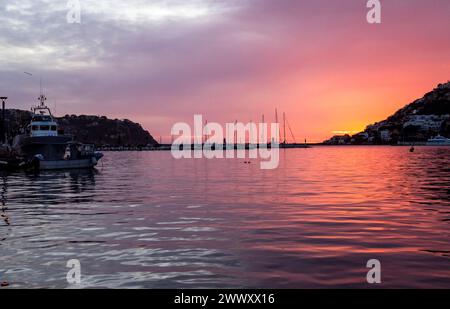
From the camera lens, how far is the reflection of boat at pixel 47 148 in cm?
6825

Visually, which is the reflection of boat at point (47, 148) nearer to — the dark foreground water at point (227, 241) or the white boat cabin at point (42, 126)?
the white boat cabin at point (42, 126)

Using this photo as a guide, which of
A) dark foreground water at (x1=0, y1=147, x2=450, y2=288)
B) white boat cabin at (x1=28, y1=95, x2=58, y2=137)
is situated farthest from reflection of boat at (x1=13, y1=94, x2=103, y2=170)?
dark foreground water at (x1=0, y1=147, x2=450, y2=288)

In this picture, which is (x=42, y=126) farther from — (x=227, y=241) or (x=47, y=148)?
(x=227, y=241)

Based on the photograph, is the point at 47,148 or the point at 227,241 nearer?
the point at 227,241

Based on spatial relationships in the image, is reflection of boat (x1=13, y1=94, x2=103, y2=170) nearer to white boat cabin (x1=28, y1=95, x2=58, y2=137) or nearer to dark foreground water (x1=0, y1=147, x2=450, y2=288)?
white boat cabin (x1=28, y1=95, x2=58, y2=137)

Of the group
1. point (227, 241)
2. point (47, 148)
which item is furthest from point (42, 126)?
point (227, 241)

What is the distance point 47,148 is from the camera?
232 feet

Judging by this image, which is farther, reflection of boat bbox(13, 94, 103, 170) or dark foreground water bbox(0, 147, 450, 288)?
reflection of boat bbox(13, 94, 103, 170)

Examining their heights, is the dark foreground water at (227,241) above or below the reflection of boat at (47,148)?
below

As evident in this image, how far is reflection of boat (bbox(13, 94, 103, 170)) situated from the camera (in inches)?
2687

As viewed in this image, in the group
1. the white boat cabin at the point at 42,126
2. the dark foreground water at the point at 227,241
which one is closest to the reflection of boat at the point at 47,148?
the white boat cabin at the point at 42,126

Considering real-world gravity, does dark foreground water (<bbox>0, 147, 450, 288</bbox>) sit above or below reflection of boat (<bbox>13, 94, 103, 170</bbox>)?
below

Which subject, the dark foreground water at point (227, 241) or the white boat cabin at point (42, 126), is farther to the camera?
the white boat cabin at point (42, 126)
